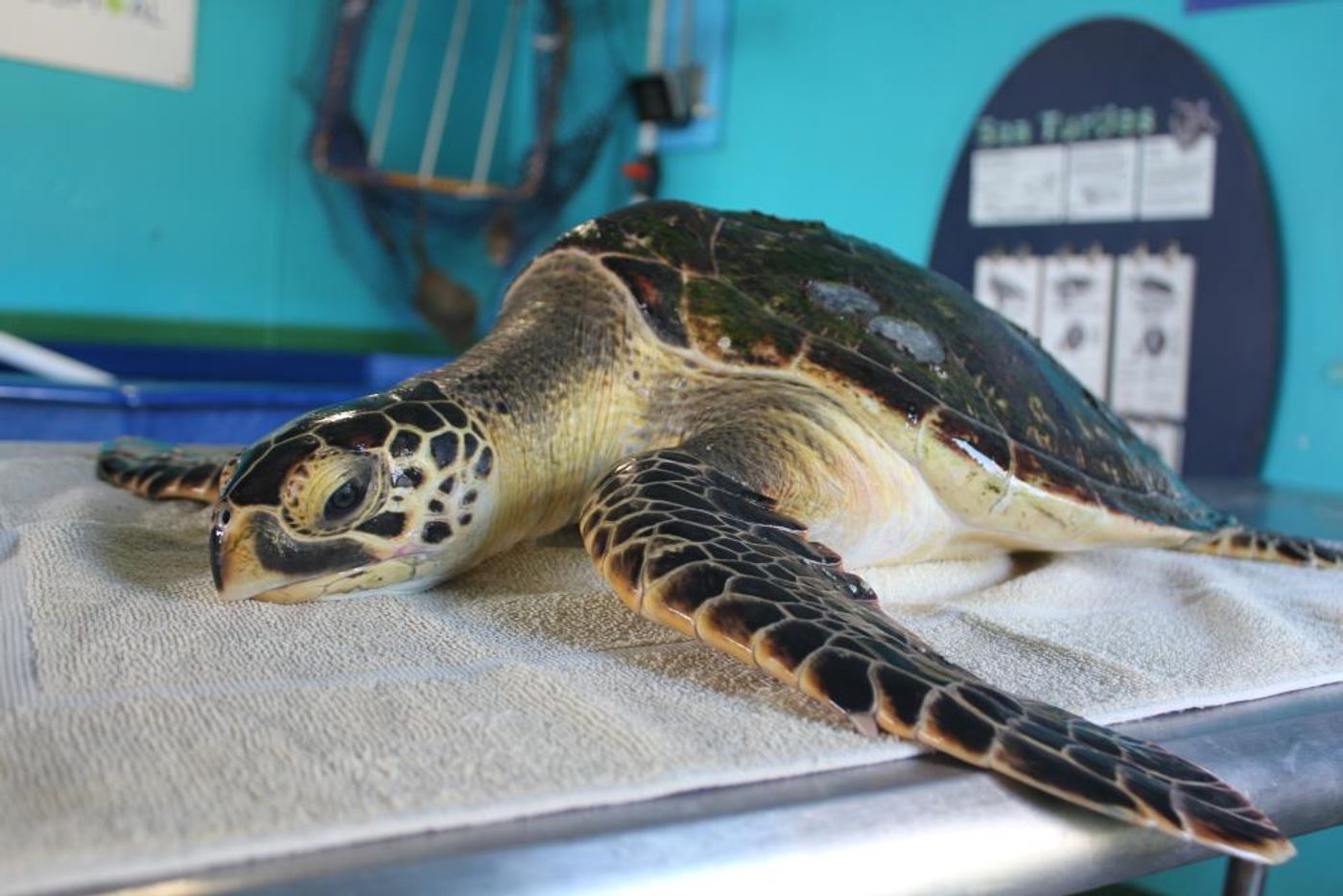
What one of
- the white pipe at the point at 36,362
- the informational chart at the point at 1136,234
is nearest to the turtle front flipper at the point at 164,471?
the white pipe at the point at 36,362

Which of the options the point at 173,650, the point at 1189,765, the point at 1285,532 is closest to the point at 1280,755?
the point at 1189,765

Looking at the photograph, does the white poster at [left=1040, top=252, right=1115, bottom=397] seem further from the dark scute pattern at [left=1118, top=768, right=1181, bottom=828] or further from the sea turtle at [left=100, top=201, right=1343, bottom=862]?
the dark scute pattern at [left=1118, top=768, right=1181, bottom=828]

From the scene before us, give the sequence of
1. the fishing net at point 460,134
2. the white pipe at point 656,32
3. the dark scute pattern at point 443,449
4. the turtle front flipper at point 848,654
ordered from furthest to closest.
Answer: the fishing net at point 460,134 → the white pipe at point 656,32 → the dark scute pattern at point 443,449 → the turtle front flipper at point 848,654

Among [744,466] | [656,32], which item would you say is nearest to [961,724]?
[744,466]

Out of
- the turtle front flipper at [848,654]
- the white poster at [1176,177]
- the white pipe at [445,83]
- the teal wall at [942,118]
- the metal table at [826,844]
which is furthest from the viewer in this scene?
the white pipe at [445,83]

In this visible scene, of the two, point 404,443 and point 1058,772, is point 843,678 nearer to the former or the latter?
point 1058,772

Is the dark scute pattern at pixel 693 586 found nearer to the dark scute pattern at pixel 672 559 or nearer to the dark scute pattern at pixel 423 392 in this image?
the dark scute pattern at pixel 672 559

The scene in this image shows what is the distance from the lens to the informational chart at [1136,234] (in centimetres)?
188

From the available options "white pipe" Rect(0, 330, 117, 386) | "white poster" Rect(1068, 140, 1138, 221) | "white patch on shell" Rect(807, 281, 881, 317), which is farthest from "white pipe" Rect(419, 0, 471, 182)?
"white patch on shell" Rect(807, 281, 881, 317)

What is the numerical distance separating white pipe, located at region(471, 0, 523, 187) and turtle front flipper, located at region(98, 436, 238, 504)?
2.73 metres

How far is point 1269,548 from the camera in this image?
1.11m

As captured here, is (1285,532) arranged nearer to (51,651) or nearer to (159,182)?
(51,651)

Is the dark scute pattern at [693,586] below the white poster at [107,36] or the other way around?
below

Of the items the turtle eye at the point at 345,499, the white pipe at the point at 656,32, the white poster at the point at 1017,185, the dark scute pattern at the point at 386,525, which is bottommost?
the dark scute pattern at the point at 386,525
